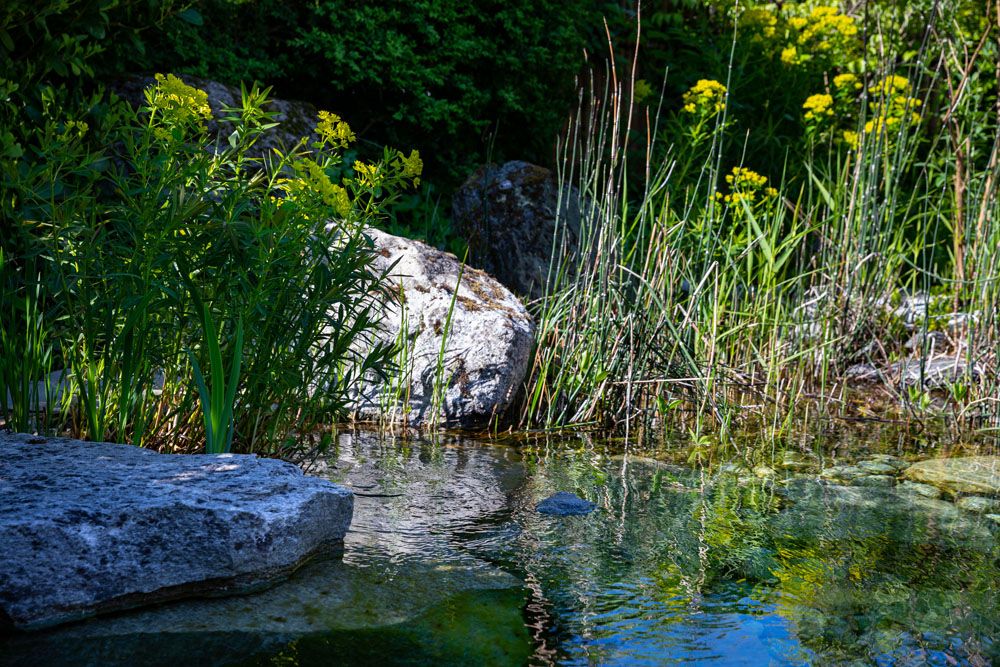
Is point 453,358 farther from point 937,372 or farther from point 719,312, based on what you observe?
point 937,372

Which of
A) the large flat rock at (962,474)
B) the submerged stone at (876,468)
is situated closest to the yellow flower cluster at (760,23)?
the large flat rock at (962,474)

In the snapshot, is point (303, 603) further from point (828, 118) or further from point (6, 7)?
point (828, 118)

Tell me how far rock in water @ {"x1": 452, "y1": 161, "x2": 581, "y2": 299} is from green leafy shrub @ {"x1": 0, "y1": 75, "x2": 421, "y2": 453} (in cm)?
272

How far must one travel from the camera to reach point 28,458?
2.26 metres

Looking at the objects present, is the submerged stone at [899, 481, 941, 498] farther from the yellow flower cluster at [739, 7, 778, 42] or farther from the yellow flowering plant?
the yellow flower cluster at [739, 7, 778, 42]

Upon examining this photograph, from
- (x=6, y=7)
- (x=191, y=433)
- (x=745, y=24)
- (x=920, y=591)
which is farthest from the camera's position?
(x=745, y=24)

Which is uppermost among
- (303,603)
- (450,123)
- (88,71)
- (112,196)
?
(450,123)

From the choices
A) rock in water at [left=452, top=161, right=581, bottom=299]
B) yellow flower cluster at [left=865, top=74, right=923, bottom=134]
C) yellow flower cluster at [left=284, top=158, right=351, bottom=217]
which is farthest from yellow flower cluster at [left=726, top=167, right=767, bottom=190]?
yellow flower cluster at [left=284, top=158, right=351, bottom=217]

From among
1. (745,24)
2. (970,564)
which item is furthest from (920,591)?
(745,24)

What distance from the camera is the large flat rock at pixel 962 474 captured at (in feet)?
10.5

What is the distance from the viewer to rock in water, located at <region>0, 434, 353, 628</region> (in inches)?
73.5

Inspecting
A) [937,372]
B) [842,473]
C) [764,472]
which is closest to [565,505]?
[764,472]

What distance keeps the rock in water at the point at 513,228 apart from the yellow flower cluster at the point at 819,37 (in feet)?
8.33

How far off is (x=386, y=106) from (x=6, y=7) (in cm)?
267
